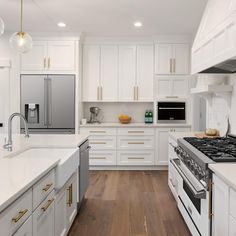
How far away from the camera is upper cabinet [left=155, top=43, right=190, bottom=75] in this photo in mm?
5543

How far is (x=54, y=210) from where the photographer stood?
7.02 ft

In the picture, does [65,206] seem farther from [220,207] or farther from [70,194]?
[220,207]

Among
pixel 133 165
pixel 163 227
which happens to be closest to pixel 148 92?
pixel 133 165

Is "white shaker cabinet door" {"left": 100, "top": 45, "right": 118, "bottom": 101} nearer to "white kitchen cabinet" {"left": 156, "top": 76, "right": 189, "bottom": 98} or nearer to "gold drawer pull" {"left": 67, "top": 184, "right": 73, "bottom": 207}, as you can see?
"white kitchen cabinet" {"left": 156, "top": 76, "right": 189, "bottom": 98}

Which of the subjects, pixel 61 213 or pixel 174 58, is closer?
pixel 61 213

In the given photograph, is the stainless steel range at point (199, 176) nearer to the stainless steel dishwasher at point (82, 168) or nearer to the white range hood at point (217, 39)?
the white range hood at point (217, 39)

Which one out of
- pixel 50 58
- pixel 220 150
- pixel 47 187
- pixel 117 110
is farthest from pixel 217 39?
pixel 117 110

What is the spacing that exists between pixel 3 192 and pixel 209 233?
1.44m

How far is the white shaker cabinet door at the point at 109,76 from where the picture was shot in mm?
5703

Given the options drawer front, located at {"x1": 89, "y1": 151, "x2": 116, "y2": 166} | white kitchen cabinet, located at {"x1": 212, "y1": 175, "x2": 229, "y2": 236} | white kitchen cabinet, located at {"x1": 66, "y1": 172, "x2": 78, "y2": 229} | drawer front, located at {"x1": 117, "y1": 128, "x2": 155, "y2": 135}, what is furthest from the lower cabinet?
drawer front, located at {"x1": 117, "y1": 128, "x2": 155, "y2": 135}

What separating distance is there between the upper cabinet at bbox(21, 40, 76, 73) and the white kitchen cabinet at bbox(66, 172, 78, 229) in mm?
2931

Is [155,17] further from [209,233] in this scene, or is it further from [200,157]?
[209,233]

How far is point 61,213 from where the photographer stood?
93.9 inches

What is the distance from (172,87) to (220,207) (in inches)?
156
